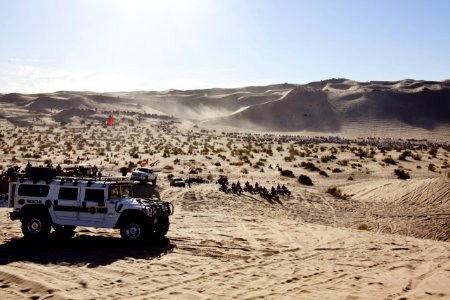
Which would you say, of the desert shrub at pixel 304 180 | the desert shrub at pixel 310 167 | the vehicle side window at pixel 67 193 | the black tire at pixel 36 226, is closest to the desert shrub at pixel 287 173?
the desert shrub at pixel 304 180

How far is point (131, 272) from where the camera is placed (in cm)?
1218

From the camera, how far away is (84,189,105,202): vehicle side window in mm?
14992

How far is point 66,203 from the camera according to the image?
595 inches

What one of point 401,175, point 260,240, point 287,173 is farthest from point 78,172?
point 401,175

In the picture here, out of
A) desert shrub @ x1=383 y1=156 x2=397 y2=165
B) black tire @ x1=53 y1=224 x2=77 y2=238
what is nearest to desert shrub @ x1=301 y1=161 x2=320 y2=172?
desert shrub @ x1=383 y1=156 x2=397 y2=165

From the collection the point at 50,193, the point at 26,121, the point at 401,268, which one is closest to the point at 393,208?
the point at 401,268

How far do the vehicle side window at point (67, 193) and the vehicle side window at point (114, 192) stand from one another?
1082 mm

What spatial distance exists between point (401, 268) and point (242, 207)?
12866mm

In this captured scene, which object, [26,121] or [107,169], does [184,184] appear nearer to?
[107,169]

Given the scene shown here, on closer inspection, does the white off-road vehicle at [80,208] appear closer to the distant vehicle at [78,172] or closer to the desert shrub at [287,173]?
the distant vehicle at [78,172]

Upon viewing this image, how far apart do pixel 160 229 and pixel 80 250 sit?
8.43ft

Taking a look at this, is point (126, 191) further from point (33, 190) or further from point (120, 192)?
point (33, 190)

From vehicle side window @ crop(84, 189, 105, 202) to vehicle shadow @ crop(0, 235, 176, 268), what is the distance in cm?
141

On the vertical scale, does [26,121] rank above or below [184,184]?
above
